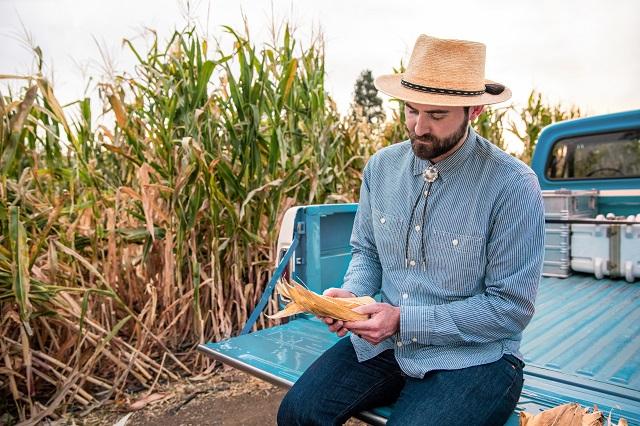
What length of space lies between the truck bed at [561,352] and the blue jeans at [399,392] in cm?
9

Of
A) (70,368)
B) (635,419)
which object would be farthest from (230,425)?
(635,419)

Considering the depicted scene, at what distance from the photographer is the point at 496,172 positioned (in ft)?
5.92

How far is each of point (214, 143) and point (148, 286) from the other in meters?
1.08

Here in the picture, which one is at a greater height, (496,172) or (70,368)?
(496,172)

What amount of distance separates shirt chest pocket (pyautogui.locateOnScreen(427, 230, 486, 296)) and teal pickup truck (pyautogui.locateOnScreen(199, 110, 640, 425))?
470mm

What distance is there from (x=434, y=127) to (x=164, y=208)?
2295 millimetres

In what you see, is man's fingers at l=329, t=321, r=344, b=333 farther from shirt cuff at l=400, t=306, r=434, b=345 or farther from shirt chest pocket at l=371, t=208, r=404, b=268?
shirt chest pocket at l=371, t=208, r=404, b=268

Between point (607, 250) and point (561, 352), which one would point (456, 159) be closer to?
point (561, 352)

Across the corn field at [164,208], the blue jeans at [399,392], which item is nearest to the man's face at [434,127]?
the blue jeans at [399,392]

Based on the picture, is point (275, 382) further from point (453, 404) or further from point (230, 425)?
point (230, 425)

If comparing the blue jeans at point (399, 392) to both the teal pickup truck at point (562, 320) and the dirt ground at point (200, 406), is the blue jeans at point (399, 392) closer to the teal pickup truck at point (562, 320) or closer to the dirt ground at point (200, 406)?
the teal pickup truck at point (562, 320)

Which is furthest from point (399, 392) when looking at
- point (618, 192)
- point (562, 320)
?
point (618, 192)

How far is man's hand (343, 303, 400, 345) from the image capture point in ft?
5.57

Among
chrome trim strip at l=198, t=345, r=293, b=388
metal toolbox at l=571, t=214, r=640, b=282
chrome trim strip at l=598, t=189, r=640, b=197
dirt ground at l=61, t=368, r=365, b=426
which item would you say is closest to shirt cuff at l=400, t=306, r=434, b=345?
chrome trim strip at l=198, t=345, r=293, b=388
